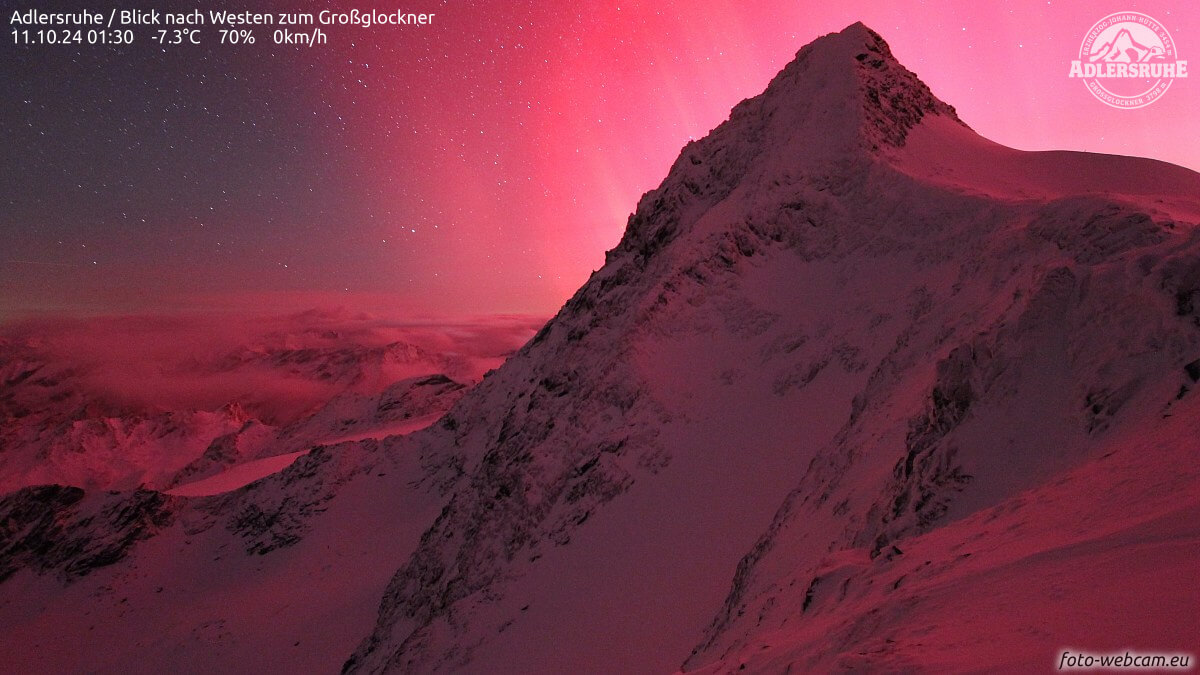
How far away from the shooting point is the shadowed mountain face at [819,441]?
742 cm

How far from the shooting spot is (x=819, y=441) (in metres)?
22.9

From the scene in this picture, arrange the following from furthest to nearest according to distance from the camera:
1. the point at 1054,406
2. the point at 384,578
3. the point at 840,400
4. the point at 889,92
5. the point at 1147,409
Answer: the point at 384,578, the point at 889,92, the point at 840,400, the point at 1054,406, the point at 1147,409

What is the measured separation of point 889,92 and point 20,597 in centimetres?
9054

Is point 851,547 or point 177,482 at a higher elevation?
point 851,547

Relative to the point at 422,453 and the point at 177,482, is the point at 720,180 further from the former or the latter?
the point at 177,482

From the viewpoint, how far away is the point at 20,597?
6775cm

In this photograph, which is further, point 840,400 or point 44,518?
point 44,518

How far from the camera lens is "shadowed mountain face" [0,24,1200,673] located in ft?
24.3

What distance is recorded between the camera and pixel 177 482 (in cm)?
11756

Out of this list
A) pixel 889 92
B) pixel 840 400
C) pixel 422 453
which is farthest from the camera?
pixel 422 453

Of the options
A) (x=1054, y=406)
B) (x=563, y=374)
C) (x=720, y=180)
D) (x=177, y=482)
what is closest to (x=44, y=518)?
(x=177, y=482)

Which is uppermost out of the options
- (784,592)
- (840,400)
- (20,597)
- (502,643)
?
(840,400)

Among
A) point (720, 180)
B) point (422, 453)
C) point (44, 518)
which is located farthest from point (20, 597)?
point (720, 180)

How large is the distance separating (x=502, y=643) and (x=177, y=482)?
118 metres
